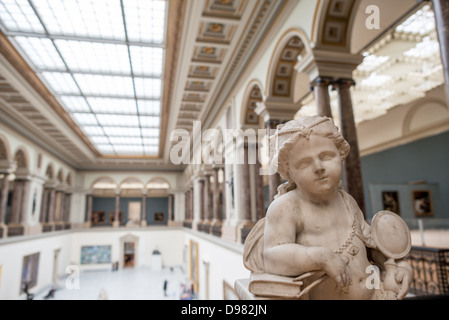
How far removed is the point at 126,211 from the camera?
29.6 meters

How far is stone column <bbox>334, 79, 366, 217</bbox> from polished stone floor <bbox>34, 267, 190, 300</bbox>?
1185 cm

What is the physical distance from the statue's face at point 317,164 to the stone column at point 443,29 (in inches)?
81.3

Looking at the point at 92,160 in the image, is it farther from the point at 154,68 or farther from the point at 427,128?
the point at 427,128

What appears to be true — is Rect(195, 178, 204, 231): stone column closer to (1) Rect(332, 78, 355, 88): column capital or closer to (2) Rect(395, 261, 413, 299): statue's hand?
(1) Rect(332, 78, 355, 88): column capital

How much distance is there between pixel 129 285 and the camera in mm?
18750

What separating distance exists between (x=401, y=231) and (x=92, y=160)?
25.0m

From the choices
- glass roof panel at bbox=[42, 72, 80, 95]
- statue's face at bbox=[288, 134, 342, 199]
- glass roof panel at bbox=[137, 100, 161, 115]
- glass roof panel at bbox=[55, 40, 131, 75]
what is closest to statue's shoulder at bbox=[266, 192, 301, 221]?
statue's face at bbox=[288, 134, 342, 199]

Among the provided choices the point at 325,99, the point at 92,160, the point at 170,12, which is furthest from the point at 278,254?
the point at 92,160

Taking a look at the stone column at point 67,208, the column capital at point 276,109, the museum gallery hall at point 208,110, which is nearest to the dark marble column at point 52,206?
the museum gallery hall at point 208,110

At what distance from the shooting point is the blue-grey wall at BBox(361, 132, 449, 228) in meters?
14.1

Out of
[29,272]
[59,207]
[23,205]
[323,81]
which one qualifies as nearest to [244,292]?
[323,81]

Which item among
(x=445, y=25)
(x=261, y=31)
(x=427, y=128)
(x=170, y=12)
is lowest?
(x=445, y=25)

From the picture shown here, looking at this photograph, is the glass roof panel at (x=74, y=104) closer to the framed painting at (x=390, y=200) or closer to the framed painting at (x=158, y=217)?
the framed painting at (x=390, y=200)

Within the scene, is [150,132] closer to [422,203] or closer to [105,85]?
[105,85]
